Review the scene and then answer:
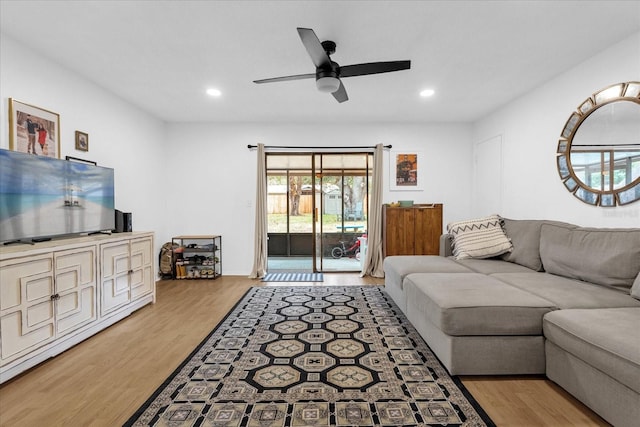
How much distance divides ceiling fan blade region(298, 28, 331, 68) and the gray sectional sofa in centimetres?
192

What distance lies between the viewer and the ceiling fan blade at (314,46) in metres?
1.93

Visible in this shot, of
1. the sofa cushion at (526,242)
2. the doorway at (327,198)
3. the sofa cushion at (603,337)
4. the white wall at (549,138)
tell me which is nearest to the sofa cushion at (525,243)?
the sofa cushion at (526,242)

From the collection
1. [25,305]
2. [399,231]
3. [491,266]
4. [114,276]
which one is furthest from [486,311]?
[114,276]

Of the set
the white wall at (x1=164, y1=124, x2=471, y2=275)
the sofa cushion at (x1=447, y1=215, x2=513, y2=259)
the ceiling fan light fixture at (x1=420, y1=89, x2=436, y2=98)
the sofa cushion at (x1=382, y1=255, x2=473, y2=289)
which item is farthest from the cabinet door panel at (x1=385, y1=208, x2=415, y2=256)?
the ceiling fan light fixture at (x1=420, y1=89, x2=436, y2=98)

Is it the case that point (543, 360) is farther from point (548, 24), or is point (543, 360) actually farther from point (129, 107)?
point (129, 107)

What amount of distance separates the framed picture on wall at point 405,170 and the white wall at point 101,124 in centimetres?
376

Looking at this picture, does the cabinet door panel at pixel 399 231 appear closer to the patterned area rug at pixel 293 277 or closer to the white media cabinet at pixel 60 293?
the patterned area rug at pixel 293 277

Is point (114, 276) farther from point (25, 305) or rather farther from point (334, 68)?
point (334, 68)

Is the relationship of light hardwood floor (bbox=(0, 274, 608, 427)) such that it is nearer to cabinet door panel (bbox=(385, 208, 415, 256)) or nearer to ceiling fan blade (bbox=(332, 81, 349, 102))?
ceiling fan blade (bbox=(332, 81, 349, 102))

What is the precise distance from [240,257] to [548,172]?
438 centimetres

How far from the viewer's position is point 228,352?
2.41 metres

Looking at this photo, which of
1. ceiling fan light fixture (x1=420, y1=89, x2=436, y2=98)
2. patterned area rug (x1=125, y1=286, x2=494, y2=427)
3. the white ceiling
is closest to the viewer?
patterned area rug (x1=125, y1=286, x2=494, y2=427)

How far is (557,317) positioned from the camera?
1.86 meters

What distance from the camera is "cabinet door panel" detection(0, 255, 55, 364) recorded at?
196 centimetres
